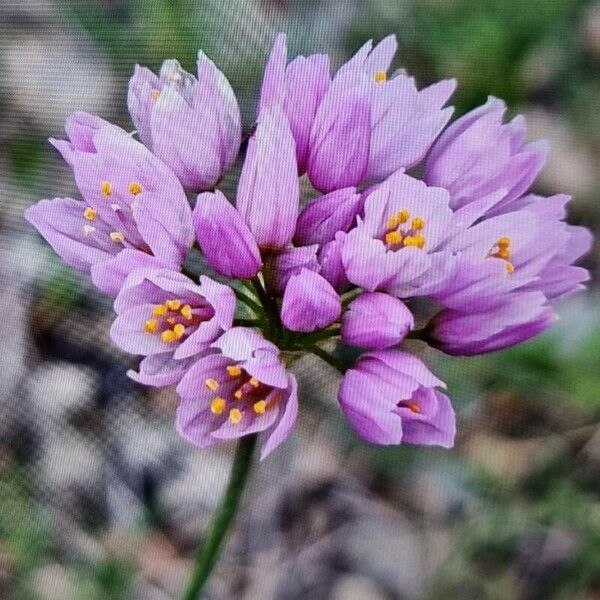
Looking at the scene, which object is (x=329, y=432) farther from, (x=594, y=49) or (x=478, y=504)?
(x=594, y=49)

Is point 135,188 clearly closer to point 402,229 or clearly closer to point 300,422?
point 402,229

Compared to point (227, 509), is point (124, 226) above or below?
above

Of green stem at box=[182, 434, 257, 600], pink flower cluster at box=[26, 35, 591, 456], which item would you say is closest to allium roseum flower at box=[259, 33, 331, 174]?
pink flower cluster at box=[26, 35, 591, 456]

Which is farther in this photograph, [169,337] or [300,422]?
[300,422]

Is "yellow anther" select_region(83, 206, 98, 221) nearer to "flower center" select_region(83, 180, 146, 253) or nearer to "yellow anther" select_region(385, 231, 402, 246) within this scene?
"flower center" select_region(83, 180, 146, 253)

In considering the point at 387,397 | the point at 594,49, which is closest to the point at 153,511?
the point at 387,397

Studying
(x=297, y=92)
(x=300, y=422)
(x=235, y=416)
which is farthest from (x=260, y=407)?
(x=300, y=422)
